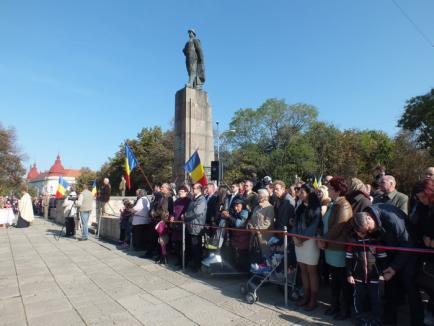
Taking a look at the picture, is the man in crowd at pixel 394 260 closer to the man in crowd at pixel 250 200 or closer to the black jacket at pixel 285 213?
the black jacket at pixel 285 213

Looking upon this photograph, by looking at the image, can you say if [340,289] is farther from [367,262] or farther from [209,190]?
[209,190]

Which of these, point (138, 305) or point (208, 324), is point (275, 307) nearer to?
point (208, 324)

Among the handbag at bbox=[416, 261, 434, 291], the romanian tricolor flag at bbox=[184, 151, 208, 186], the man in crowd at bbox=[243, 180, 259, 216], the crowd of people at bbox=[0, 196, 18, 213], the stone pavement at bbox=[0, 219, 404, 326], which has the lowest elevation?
the stone pavement at bbox=[0, 219, 404, 326]

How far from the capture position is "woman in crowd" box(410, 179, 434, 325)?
3.78 meters

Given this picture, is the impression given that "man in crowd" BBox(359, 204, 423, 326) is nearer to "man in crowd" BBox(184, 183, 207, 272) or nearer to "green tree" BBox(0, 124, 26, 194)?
"man in crowd" BBox(184, 183, 207, 272)

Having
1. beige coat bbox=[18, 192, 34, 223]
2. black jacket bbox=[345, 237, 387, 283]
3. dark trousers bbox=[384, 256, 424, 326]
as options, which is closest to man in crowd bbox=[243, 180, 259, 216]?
black jacket bbox=[345, 237, 387, 283]

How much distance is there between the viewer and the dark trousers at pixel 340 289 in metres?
4.42

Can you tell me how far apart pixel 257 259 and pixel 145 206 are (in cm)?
440

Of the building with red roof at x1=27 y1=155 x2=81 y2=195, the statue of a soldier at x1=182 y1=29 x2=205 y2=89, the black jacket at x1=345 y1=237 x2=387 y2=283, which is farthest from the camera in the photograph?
the building with red roof at x1=27 y1=155 x2=81 y2=195

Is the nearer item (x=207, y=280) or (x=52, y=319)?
(x=52, y=319)

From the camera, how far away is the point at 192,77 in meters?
14.3

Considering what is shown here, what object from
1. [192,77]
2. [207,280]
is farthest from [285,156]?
[207,280]

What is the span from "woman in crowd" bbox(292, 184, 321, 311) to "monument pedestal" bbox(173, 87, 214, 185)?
8586 millimetres

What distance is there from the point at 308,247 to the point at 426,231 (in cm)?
149
